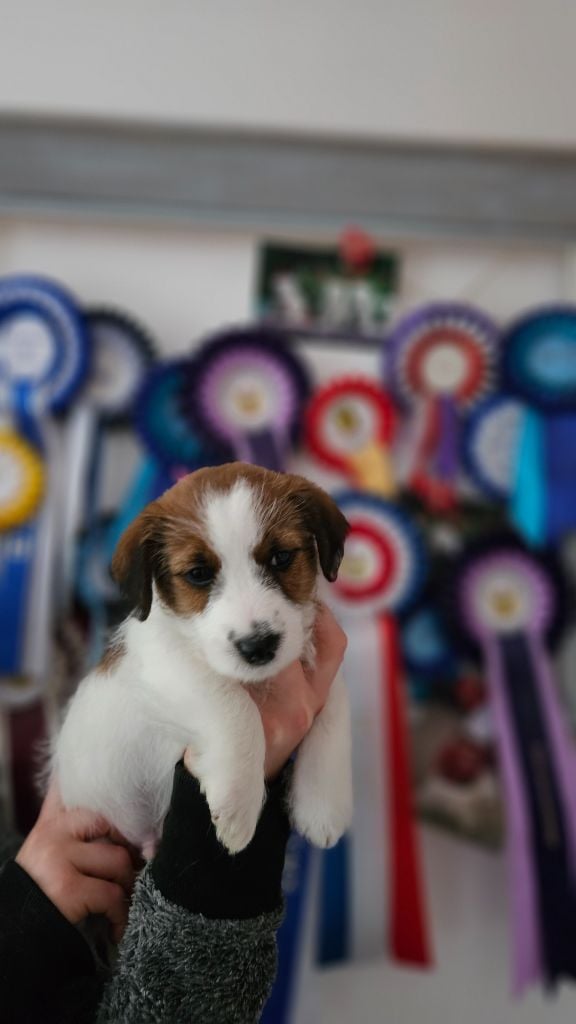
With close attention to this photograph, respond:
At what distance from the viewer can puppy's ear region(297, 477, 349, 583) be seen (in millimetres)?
540

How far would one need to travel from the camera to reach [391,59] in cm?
146

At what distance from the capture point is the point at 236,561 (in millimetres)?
540

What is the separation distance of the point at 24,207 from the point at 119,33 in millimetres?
394

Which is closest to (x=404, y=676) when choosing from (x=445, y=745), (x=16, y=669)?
(x=445, y=745)

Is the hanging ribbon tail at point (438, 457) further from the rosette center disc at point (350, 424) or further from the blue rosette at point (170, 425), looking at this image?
the blue rosette at point (170, 425)

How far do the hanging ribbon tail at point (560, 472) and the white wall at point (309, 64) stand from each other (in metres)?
0.59

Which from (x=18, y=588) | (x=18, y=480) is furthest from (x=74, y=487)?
(x=18, y=588)

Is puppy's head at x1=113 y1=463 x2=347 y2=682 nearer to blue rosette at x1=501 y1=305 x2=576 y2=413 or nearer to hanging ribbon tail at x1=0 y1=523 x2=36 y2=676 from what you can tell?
hanging ribbon tail at x1=0 y1=523 x2=36 y2=676

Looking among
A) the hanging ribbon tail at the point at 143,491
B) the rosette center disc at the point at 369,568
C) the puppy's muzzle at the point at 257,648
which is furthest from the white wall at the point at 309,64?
the puppy's muzzle at the point at 257,648

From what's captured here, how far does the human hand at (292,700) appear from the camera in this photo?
0.56m

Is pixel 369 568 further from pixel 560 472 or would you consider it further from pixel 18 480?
pixel 18 480

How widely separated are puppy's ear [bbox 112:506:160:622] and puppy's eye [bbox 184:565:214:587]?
0.10 feet

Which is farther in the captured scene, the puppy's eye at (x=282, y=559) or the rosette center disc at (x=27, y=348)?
the rosette center disc at (x=27, y=348)

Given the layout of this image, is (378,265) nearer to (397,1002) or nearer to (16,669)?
(16,669)
